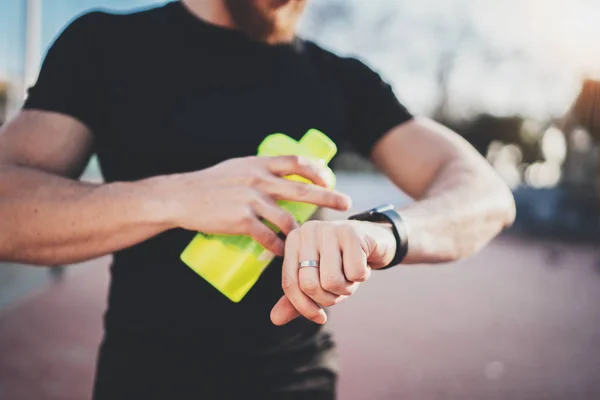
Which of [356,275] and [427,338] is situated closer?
[356,275]

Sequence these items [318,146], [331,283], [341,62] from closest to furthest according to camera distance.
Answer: [331,283] < [318,146] < [341,62]

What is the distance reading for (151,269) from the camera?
1.25m

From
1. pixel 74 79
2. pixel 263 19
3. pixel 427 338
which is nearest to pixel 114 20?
pixel 74 79

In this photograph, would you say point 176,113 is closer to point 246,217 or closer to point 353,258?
point 246,217

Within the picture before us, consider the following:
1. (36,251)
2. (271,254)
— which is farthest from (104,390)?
(271,254)

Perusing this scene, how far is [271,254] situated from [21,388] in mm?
3818

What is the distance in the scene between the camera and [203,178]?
0.99 meters

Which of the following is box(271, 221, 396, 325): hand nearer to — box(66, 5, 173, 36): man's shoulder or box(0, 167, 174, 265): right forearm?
box(0, 167, 174, 265): right forearm

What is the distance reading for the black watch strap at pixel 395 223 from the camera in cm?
98

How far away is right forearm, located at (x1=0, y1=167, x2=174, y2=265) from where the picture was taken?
39.6 inches

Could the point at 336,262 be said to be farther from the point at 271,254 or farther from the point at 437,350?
the point at 437,350

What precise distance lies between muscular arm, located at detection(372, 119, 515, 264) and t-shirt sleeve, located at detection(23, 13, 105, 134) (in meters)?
0.75

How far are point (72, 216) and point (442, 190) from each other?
0.80 m

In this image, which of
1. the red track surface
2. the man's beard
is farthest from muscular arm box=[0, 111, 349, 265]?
the red track surface
